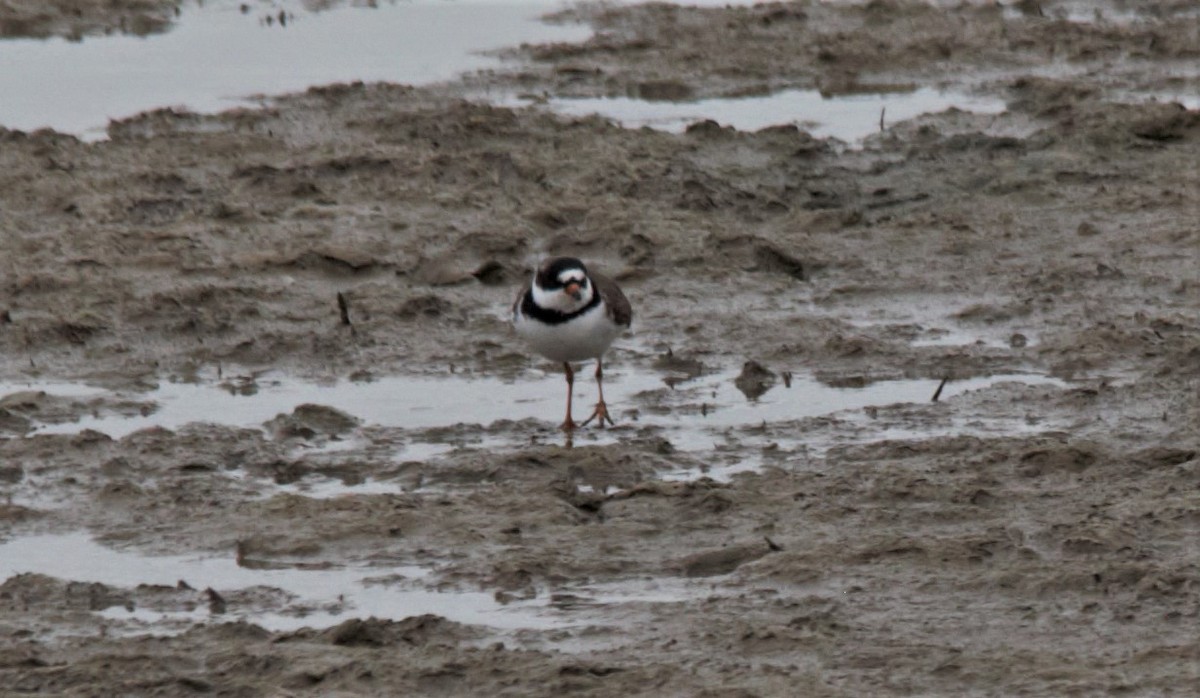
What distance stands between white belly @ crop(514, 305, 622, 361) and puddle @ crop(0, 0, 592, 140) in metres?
5.60

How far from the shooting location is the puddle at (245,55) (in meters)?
16.4

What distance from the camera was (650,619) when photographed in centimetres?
772

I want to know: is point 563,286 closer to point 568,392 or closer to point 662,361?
point 568,392

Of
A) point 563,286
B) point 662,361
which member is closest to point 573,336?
point 563,286

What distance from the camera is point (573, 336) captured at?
34.1 ft

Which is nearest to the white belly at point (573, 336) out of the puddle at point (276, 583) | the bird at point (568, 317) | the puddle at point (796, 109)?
the bird at point (568, 317)

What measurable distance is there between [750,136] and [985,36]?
153 inches

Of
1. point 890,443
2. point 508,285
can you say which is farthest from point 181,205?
point 890,443

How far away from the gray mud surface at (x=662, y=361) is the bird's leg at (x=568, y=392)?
0.36ft

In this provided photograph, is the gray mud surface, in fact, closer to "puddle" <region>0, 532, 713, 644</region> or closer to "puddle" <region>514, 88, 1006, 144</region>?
"puddle" <region>0, 532, 713, 644</region>

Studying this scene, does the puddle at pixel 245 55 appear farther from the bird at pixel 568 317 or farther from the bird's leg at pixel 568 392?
the bird at pixel 568 317

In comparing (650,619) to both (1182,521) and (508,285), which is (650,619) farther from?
(508,285)

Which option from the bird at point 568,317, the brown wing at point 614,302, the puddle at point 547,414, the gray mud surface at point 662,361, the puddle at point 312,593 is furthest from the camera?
the brown wing at point 614,302

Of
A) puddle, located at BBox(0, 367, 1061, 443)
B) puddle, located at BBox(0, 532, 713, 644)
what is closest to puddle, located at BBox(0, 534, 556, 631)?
puddle, located at BBox(0, 532, 713, 644)
